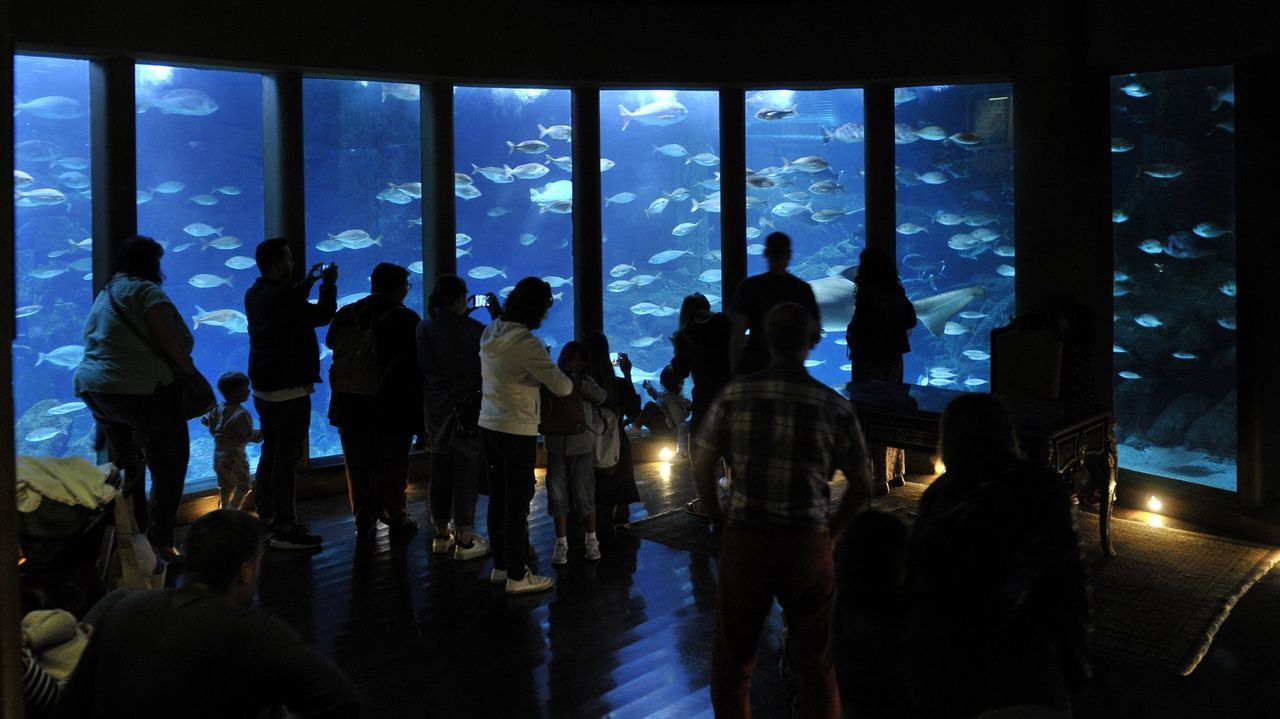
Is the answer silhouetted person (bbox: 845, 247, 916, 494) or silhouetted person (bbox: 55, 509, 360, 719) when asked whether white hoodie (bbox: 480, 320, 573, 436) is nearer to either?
silhouetted person (bbox: 845, 247, 916, 494)

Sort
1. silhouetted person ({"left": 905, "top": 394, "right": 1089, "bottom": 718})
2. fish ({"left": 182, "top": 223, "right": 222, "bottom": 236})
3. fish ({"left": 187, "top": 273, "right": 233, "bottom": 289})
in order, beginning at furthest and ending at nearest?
fish ({"left": 187, "top": 273, "right": 233, "bottom": 289}), fish ({"left": 182, "top": 223, "right": 222, "bottom": 236}), silhouetted person ({"left": 905, "top": 394, "right": 1089, "bottom": 718})

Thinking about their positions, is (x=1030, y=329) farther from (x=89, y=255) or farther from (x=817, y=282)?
(x=89, y=255)

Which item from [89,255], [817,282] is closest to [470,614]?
[89,255]

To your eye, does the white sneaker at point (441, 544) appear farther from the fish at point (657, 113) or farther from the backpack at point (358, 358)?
the fish at point (657, 113)

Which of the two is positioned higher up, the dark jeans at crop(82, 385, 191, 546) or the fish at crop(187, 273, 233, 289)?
the fish at crop(187, 273, 233, 289)

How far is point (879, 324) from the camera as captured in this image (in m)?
7.01

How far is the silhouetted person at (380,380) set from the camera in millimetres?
5938

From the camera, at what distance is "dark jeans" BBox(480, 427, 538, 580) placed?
4.98 metres

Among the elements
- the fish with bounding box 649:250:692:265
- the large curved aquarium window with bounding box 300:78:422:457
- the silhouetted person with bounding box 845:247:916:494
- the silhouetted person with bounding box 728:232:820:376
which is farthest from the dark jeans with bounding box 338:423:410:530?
the fish with bounding box 649:250:692:265

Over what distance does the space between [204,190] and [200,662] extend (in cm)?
945

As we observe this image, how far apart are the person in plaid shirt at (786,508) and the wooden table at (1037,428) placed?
2.26 metres

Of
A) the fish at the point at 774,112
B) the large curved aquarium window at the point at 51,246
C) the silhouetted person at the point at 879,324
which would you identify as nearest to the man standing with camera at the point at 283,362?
the large curved aquarium window at the point at 51,246

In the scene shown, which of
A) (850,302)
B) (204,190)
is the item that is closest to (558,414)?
(850,302)

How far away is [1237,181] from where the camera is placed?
20.7 feet
